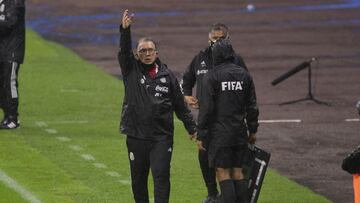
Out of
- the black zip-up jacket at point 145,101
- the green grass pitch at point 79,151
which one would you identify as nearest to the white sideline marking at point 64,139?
the green grass pitch at point 79,151

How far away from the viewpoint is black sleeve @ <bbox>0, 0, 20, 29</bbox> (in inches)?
850

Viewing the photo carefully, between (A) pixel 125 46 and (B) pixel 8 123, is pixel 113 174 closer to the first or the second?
(B) pixel 8 123

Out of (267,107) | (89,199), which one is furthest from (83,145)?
(267,107)

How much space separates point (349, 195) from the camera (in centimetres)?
1753

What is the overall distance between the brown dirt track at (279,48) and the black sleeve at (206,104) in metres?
2.80

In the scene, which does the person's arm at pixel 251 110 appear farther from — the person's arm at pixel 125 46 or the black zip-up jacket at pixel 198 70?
the person's arm at pixel 125 46

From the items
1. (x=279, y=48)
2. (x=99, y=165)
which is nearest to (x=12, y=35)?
(x=99, y=165)

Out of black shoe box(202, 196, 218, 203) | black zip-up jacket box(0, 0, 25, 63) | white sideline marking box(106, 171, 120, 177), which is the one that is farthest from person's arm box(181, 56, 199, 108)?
black zip-up jacket box(0, 0, 25, 63)

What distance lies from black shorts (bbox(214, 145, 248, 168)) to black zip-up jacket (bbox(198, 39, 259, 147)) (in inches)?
3.8

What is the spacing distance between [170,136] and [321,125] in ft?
28.0

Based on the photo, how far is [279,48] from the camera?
35.1m

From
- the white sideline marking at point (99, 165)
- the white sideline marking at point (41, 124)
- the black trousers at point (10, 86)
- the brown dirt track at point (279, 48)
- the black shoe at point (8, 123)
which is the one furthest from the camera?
the white sideline marking at point (41, 124)

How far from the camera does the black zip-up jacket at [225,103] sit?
49.8 ft

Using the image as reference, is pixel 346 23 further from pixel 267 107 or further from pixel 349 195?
pixel 349 195
